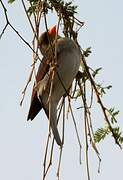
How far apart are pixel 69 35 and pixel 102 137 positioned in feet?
1.65

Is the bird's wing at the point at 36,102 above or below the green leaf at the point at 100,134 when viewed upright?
above

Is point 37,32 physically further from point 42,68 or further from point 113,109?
point 42,68

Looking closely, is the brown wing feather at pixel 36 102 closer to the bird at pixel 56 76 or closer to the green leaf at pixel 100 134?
the bird at pixel 56 76

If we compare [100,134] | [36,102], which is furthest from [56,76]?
[100,134]

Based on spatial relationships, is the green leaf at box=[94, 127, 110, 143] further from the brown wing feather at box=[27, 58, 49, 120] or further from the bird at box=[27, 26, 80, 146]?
the brown wing feather at box=[27, 58, 49, 120]

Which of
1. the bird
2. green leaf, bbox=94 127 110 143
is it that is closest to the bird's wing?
the bird

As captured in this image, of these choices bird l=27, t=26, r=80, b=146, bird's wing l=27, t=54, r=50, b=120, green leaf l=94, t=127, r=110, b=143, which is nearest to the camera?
green leaf l=94, t=127, r=110, b=143

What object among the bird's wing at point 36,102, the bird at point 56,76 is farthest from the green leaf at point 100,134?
the bird's wing at point 36,102

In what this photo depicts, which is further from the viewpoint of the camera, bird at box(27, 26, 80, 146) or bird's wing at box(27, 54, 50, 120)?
bird's wing at box(27, 54, 50, 120)

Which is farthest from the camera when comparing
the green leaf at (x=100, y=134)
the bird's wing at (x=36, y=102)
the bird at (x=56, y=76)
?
the bird's wing at (x=36, y=102)

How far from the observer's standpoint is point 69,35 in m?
2.50

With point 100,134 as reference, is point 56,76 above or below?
above

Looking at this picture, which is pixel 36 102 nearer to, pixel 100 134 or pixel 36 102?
pixel 36 102

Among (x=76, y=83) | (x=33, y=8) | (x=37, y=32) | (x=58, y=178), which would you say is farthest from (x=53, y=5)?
(x=58, y=178)
